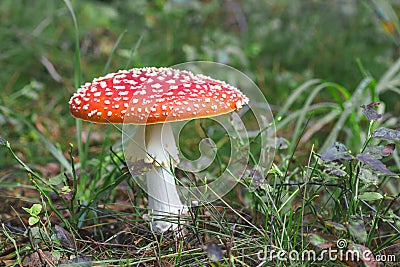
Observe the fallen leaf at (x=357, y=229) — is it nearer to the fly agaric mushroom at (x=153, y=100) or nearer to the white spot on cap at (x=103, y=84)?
the fly agaric mushroom at (x=153, y=100)

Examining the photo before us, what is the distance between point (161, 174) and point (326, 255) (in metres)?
0.89

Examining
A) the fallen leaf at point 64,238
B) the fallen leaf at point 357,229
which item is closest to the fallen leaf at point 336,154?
the fallen leaf at point 357,229

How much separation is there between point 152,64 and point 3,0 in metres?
2.33

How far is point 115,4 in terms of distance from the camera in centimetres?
658

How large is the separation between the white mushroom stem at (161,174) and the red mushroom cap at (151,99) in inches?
11.4

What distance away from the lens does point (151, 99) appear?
1723mm

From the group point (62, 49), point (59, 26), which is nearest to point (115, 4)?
point (59, 26)

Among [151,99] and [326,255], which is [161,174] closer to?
[151,99]

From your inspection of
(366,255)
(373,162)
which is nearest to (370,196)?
(373,162)

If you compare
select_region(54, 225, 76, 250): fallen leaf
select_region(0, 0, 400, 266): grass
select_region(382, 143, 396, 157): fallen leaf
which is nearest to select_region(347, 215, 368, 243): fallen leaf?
select_region(0, 0, 400, 266): grass

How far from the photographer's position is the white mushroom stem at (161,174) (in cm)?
207

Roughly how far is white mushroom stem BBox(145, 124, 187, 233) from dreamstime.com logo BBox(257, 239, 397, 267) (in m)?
0.65

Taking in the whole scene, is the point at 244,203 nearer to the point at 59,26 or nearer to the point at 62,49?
the point at 62,49

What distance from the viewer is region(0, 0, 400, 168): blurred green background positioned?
4.05 m
